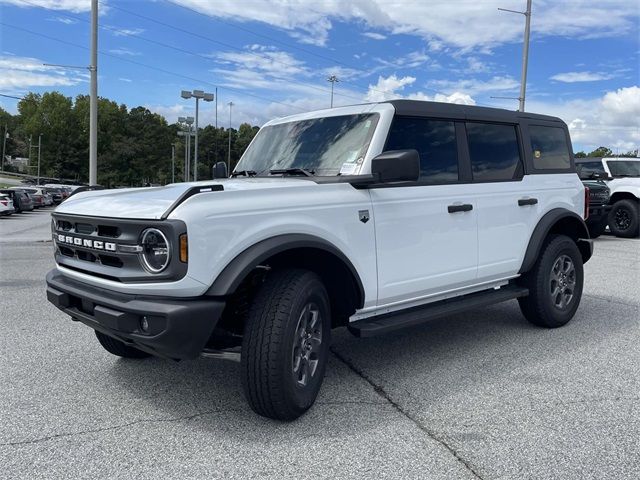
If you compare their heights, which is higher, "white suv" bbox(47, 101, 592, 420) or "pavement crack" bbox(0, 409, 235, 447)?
"white suv" bbox(47, 101, 592, 420)

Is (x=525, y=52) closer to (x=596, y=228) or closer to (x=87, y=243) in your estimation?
(x=596, y=228)

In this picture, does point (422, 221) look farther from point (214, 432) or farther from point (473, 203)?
→ point (214, 432)

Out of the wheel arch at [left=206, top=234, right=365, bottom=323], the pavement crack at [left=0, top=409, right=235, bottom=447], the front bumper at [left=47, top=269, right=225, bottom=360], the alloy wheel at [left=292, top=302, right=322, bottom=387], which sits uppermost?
the wheel arch at [left=206, top=234, right=365, bottom=323]

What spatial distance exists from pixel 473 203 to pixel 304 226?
5.90 ft

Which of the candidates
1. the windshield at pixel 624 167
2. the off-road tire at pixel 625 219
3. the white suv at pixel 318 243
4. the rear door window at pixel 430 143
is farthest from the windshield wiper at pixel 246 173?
the windshield at pixel 624 167

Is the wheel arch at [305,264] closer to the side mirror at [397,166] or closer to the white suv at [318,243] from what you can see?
the white suv at [318,243]

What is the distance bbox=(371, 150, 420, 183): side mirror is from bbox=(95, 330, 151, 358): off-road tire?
2327 millimetres

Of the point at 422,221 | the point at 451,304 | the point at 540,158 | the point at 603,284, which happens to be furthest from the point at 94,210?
the point at 603,284

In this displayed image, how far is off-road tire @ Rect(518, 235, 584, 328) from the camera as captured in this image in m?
5.38

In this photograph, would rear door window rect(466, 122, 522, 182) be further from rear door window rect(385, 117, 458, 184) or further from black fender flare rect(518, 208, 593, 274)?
black fender flare rect(518, 208, 593, 274)

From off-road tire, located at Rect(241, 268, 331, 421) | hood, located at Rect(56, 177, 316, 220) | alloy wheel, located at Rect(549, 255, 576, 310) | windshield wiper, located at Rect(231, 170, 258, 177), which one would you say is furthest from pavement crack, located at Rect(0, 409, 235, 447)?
alloy wheel, located at Rect(549, 255, 576, 310)

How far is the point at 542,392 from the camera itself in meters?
3.91

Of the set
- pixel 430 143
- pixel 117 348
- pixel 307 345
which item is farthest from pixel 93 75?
pixel 307 345

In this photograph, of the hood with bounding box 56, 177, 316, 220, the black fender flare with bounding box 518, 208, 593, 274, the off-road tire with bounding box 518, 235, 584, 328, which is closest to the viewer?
the hood with bounding box 56, 177, 316, 220
